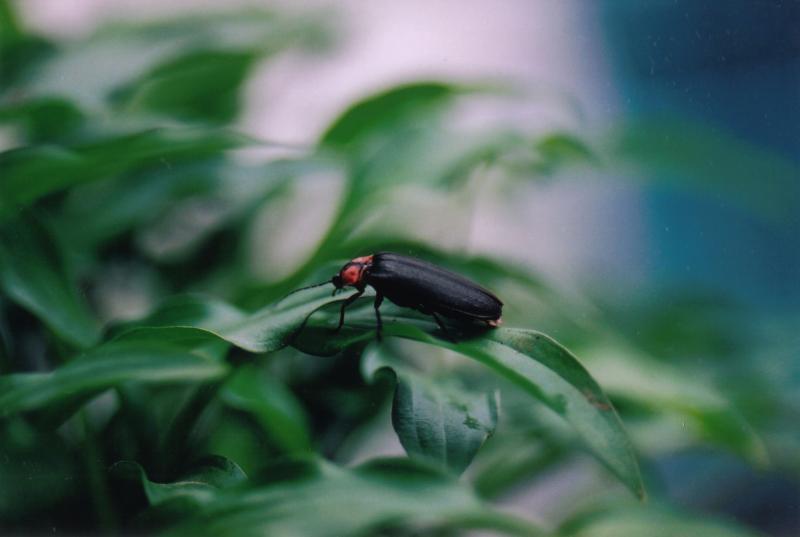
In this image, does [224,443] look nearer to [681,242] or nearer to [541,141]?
[541,141]

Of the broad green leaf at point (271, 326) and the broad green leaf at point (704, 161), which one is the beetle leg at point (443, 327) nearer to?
the broad green leaf at point (271, 326)

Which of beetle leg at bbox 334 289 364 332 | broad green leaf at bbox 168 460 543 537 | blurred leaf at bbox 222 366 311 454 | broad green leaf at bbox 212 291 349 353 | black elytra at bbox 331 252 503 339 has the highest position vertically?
black elytra at bbox 331 252 503 339

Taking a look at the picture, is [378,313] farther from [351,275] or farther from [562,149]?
[562,149]

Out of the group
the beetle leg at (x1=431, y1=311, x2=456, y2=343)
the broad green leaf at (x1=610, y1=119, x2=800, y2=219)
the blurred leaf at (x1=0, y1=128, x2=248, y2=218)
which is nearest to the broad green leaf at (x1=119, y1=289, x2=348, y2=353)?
the beetle leg at (x1=431, y1=311, x2=456, y2=343)

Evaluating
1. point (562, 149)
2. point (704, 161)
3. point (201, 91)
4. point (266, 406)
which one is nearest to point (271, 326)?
point (266, 406)

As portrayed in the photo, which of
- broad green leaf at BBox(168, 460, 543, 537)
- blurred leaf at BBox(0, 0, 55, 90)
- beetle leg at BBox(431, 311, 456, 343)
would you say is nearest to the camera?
broad green leaf at BBox(168, 460, 543, 537)

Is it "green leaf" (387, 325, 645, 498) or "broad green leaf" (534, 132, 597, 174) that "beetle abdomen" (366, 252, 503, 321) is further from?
"broad green leaf" (534, 132, 597, 174)

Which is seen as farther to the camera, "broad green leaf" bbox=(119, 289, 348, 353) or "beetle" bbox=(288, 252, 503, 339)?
"beetle" bbox=(288, 252, 503, 339)

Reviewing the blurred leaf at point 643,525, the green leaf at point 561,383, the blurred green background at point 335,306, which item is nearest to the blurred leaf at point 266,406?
the blurred green background at point 335,306
